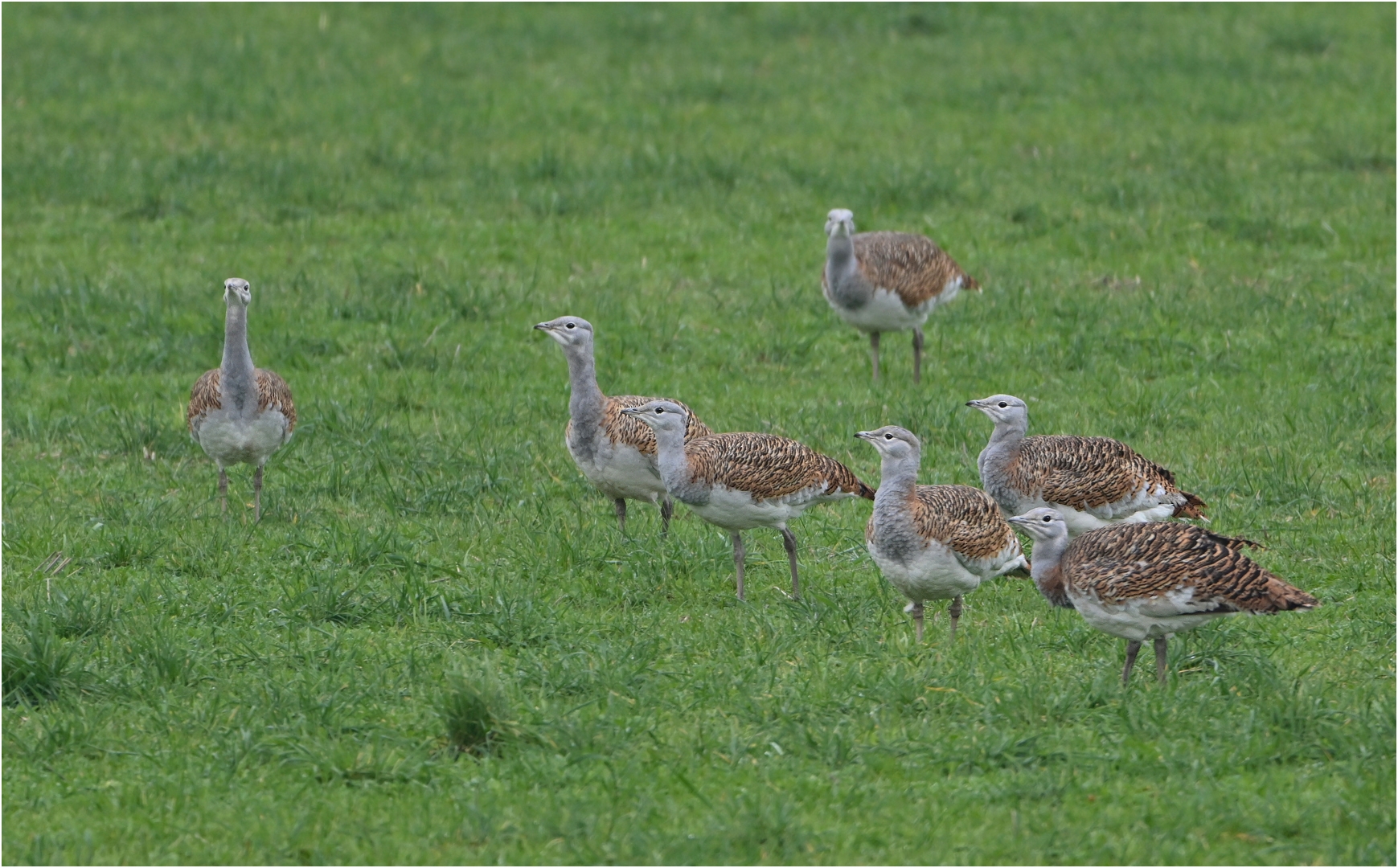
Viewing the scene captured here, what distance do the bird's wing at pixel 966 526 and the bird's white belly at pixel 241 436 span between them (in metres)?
3.68

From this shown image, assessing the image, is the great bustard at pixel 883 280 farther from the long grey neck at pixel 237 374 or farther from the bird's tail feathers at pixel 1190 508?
the long grey neck at pixel 237 374

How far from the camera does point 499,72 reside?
18.1 metres

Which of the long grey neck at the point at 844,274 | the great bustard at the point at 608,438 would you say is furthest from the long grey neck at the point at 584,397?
the long grey neck at the point at 844,274

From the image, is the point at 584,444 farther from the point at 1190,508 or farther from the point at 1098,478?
the point at 1190,508

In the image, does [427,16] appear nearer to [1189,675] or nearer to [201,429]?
[201,429]

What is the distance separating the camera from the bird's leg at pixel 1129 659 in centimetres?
686

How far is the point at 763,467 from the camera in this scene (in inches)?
319

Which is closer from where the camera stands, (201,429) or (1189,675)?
(1189,675)

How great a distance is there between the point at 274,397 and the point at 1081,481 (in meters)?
4.31

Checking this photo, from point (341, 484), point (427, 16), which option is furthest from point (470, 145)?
point (341, 484)

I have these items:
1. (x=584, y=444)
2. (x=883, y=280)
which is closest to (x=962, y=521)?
(x=584, y=444)

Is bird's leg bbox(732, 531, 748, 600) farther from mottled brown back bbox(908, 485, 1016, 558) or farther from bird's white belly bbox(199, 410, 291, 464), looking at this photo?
bird's white belly bbox(199, 410, 291, 464)

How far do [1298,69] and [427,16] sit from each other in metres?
9.34

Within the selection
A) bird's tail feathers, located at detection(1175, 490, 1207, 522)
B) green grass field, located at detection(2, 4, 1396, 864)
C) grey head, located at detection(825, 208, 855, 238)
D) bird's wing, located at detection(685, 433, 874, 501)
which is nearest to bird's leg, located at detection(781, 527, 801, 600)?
green grass field, located at detection(2, 4, 1396, 864)
